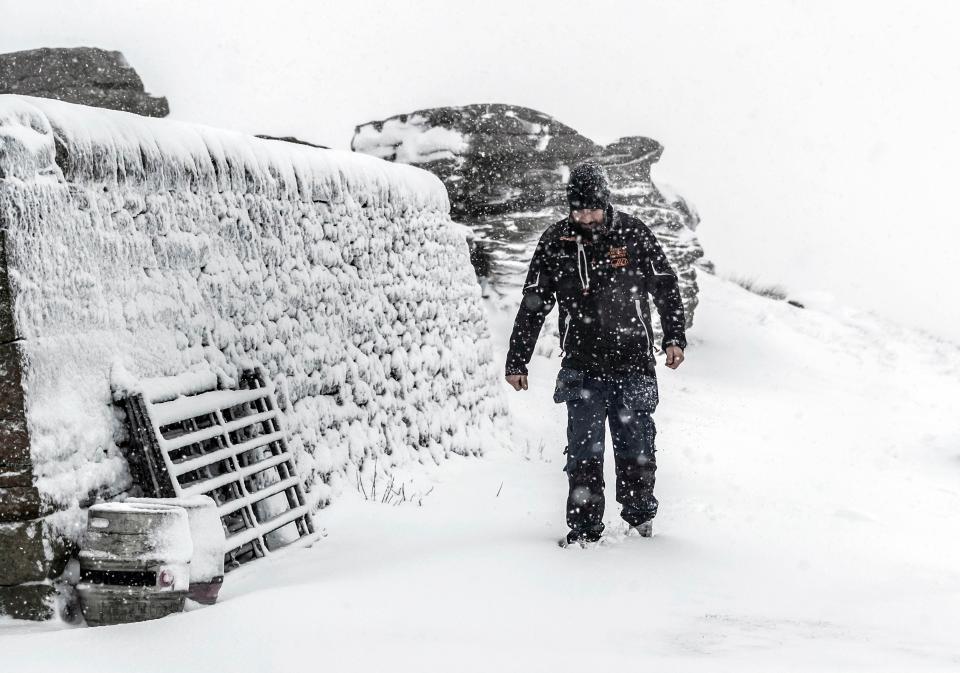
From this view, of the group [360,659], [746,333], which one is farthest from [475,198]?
[360,659]

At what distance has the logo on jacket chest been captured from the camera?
446 cm

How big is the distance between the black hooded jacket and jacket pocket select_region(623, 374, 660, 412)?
53 mm

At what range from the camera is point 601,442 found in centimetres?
443

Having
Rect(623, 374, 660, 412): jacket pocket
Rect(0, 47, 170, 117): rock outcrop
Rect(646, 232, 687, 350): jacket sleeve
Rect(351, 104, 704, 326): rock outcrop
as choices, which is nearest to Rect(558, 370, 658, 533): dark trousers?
Rect(623, 374, 660, 412): jacket pocket

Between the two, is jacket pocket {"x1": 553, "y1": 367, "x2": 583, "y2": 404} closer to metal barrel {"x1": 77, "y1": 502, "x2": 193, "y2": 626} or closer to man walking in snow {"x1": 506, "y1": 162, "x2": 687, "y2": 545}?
man walking in snow {"x1": 506, "y1": 162, "x2": 687, "y2": 545}

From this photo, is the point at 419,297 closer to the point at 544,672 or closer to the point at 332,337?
the point at 332,337

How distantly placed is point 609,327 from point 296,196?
89.2 inches

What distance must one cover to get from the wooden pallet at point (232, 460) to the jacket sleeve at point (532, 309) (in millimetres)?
1382

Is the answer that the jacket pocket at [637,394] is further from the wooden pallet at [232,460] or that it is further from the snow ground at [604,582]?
the wooden pallet at [232,460]

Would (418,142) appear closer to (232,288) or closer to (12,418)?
(232,288)

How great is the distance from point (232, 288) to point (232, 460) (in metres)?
1.00

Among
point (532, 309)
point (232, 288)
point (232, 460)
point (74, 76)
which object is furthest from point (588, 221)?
point (74, 76)

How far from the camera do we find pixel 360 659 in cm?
269

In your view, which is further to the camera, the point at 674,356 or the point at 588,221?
the point at 674,356
